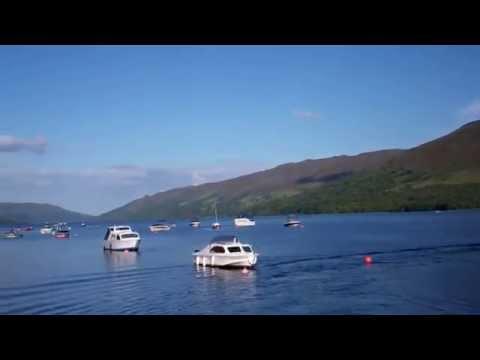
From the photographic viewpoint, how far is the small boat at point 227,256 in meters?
20.6

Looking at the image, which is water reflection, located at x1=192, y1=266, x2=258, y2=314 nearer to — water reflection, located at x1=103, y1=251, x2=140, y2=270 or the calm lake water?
the calm lake water

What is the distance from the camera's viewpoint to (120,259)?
28.4m

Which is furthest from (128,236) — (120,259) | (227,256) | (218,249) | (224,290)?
(224,290)

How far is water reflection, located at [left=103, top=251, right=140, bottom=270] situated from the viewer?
25.4m

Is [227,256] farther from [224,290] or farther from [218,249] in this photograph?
[224,290]

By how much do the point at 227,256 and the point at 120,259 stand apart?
968 cm

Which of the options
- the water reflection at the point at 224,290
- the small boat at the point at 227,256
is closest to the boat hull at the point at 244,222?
the small boat at the point at 227,256

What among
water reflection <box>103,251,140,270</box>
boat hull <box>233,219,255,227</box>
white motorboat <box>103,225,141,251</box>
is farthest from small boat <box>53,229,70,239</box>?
white motorboat <box>103,225,141,251</box>

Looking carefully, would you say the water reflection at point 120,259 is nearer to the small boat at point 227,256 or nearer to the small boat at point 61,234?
the small boat at point 227,256

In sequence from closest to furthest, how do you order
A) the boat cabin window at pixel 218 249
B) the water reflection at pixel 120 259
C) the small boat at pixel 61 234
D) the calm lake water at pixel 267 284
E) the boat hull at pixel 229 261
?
1. the calm lake water at pixel 267 284
2. the boat hull at pixel 229 261
3. the boat cabin window at pixel 218 249
4. the water reflection at pixel 120 259
5. the small boat at pixel 61 234

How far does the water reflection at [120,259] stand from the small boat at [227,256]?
4757mm
